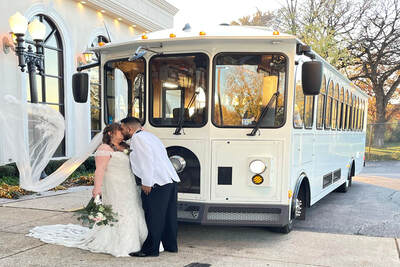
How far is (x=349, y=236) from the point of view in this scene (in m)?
5.00

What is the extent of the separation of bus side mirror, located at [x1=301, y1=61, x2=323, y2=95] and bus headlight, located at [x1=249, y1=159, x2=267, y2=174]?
101cm

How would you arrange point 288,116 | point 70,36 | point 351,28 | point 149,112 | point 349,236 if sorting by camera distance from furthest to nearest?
point 351,28
point 70,36
point 349,236
point 149,112
point 288,116

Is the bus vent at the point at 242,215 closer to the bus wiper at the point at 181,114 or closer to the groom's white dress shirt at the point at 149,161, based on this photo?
the groom's white dress shirt at the point at 149,161

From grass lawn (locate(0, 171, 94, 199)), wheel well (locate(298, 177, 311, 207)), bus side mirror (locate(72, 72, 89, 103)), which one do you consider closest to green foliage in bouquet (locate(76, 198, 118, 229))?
bus side mirror (locate(72, 72, 89, 103))

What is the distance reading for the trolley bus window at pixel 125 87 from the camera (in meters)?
4.62

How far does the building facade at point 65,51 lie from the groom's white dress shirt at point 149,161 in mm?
6228

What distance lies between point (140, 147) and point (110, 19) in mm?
10434

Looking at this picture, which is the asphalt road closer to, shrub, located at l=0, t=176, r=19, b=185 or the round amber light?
the round amber light

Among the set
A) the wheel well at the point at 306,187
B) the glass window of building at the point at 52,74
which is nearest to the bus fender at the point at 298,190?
the wheel well at the point at 306,187

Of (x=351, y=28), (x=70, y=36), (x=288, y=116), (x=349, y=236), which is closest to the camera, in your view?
(x=288, y=116)

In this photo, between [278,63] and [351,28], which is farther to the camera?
[351,28]

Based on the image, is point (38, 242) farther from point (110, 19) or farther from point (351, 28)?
point (351, 28)

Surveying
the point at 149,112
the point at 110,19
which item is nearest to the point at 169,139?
the point at 149,112

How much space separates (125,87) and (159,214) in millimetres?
1879
